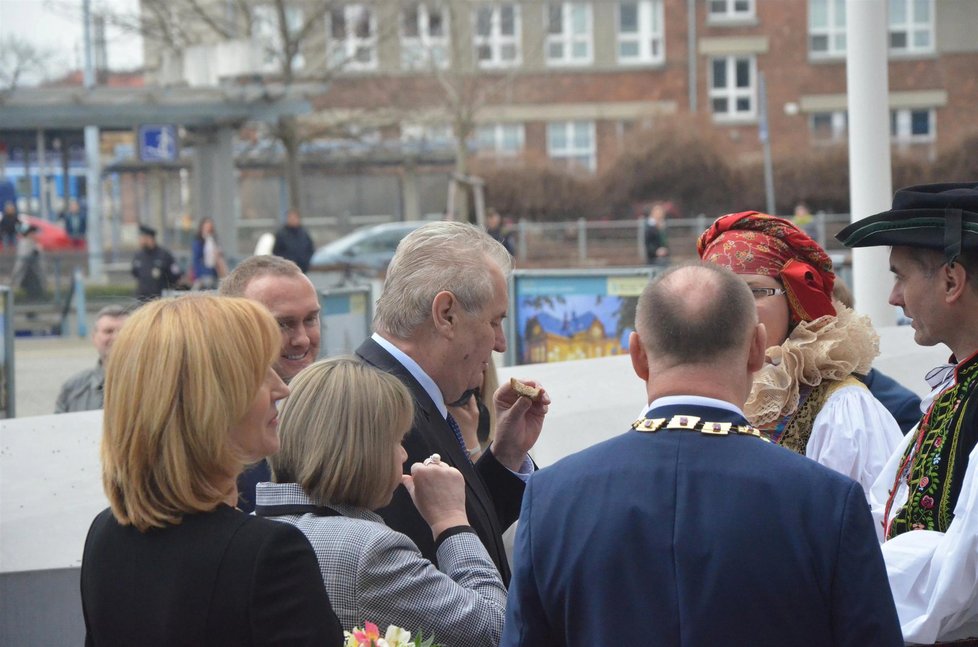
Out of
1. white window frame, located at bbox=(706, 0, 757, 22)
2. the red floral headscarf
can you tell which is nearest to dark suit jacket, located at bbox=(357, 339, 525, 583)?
the red floral headscarf

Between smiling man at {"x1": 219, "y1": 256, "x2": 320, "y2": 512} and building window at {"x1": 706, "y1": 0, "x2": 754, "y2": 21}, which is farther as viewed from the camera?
building window at {"x1": 706, "y1": 0, "x2": 754, "y2": 21}

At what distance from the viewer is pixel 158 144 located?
23.1 meters

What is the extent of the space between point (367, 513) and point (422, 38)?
124ft

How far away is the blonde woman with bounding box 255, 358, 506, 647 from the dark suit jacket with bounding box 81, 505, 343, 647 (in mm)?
362

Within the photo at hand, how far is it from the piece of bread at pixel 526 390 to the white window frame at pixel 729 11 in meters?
44.3

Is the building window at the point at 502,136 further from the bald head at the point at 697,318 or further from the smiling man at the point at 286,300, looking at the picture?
the bald head at the point at 697,318

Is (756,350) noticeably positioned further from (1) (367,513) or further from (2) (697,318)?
(1) (367,513)

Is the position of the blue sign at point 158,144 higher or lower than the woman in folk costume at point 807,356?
higher

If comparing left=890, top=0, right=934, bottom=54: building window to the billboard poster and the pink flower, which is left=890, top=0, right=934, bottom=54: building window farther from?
the pink flower

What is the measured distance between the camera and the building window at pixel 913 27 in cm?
4594

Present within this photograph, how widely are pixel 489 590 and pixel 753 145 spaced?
144ft

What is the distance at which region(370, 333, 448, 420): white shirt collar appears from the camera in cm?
341

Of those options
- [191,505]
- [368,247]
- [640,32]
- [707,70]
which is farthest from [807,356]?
[640,32]

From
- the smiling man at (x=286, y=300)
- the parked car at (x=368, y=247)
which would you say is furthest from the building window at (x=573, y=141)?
the smiling man at (x=286, y=300)
